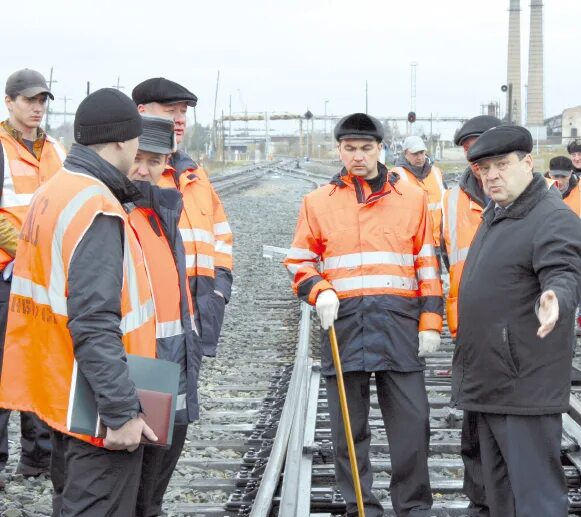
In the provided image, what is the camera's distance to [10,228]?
5461 mm

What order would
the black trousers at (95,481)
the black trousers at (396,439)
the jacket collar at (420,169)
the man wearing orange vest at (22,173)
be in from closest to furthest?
the black trousers at (95,481) < the black trousers at (396,439) < the man wearing orange vest at (22,173) < the jacket collar at (420,169)

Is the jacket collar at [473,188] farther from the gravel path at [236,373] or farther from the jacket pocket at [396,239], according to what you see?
the gravel path at [236,373]

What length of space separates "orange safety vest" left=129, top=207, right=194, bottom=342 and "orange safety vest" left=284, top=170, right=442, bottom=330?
3.44ft

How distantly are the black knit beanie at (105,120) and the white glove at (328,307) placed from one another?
1.55 metres

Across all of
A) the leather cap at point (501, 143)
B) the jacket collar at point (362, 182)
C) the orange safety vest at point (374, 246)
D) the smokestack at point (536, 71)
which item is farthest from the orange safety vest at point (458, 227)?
the smokestack at point (536, 71)

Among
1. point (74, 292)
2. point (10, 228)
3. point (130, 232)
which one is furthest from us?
point (10, 228)

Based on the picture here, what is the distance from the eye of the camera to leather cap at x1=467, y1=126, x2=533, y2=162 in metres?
4.34

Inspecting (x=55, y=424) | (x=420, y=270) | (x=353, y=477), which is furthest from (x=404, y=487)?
(x=55, y=424)

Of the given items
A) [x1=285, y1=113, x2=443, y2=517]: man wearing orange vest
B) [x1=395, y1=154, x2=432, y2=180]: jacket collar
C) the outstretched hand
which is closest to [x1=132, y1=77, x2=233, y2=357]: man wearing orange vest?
[x1=285, y1=113, x2=443, y2=517]: man wearing orange vest

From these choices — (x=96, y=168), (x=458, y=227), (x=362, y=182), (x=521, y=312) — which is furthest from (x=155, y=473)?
(x=458, y=227)

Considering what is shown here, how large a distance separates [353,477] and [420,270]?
109 cm

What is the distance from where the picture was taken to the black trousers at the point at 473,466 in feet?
15.4

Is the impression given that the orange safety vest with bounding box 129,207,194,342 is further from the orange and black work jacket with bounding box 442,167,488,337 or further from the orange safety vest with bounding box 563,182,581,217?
the orange safety vest with bounding box 563,182,581,217

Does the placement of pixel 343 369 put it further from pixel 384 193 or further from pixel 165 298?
pixel 165 298
